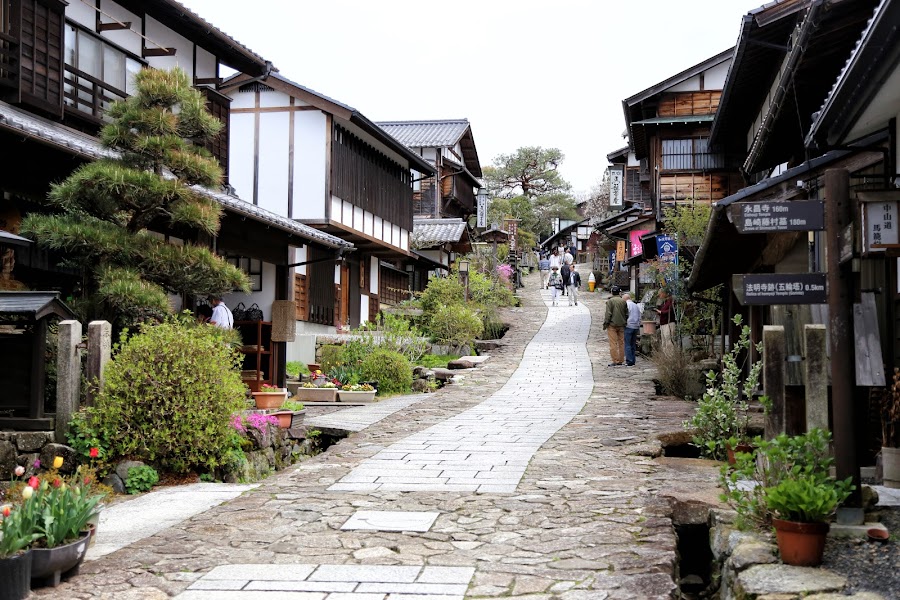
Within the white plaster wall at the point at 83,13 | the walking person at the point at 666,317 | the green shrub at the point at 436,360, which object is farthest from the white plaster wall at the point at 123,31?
the walking person at the point at 666,317

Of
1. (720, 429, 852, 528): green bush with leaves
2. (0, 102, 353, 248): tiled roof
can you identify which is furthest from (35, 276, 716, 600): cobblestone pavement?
(0, 102, 353, 248): tiled roof

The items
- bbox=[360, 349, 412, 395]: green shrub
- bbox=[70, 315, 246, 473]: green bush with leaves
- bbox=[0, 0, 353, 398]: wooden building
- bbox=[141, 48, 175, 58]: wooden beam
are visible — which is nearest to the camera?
bbox=[70, 315, 246, 473]: green bush with leaves

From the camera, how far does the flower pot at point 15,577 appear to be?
587cm

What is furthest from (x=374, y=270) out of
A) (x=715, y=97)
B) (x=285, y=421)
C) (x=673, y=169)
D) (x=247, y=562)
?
(x=247, y=562)

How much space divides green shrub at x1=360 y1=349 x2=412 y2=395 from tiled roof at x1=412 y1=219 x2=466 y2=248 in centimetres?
2082

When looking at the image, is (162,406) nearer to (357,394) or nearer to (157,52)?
(357,394)

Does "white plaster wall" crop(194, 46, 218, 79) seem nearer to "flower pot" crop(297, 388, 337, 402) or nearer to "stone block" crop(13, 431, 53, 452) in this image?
"flower pot" crop(297, 388, 337, 402)

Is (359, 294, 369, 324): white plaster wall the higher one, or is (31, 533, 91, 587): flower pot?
(359, 294, 369, 324): white plaster wall

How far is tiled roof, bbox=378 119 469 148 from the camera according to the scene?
47281 millimetres

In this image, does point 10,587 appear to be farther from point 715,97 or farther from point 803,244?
point 715,97

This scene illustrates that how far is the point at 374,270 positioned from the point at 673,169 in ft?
35.7

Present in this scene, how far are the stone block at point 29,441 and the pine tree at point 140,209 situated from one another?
202 centimetres

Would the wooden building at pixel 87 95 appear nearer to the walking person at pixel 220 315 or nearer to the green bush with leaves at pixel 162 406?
the walking person at pixel 220 315

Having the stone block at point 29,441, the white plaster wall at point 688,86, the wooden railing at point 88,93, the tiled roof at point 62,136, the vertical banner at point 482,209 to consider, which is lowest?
the stone block at point 29,441
